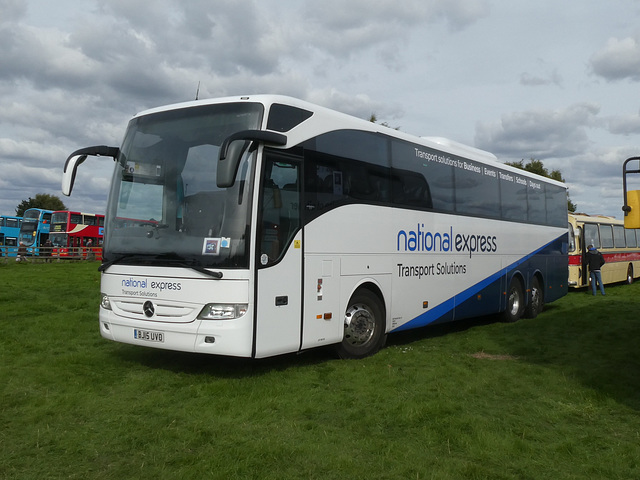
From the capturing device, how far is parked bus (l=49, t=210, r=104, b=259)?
4806cm

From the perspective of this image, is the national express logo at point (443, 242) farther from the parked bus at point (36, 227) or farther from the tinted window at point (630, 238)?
the parked bus at point (36, 227)

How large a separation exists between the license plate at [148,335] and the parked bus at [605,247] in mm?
20414

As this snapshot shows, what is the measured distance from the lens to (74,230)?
4828cm

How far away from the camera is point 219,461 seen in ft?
16.0

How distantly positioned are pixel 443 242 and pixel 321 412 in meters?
5.95

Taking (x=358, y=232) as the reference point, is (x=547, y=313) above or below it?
below

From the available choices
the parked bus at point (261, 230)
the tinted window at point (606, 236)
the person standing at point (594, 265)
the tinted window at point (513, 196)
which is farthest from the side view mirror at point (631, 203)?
the tinted window at point (606, 236)

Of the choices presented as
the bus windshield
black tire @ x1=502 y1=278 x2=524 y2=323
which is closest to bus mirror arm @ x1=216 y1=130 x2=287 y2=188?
the bus windshield

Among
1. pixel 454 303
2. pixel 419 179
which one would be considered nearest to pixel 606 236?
pixel 454 303

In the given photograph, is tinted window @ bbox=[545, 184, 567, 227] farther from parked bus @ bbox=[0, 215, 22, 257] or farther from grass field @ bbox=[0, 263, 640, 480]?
parked bus @ bbox=[0, 215, 22, 257]

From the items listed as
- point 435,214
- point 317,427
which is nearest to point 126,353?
point 317,427

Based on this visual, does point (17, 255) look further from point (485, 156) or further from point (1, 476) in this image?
point (1, 476)

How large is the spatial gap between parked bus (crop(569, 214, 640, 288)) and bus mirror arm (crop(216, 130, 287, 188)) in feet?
66.4

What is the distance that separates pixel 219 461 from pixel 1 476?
5.07 feet
